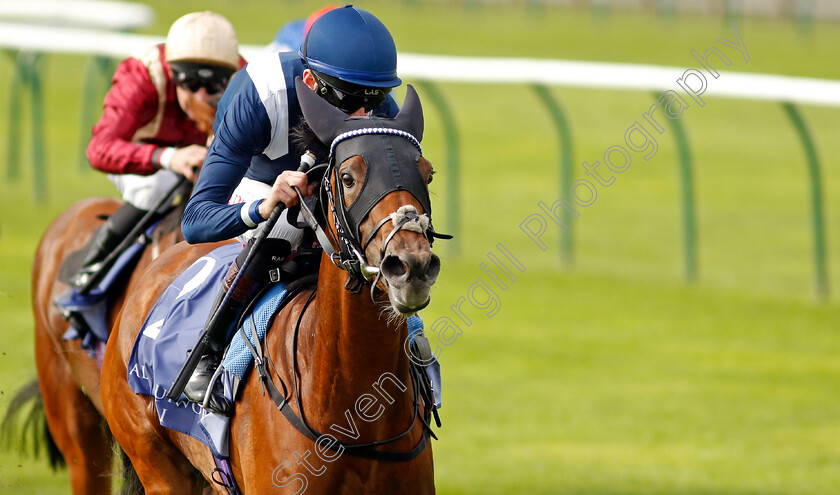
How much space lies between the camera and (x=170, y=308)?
12.9 ft

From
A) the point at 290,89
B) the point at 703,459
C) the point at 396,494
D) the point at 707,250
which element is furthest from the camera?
the point at 707,250

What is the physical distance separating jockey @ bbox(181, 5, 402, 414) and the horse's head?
0.18 meters

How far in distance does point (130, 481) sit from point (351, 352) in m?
1.59

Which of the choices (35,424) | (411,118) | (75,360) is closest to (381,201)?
(411,118)

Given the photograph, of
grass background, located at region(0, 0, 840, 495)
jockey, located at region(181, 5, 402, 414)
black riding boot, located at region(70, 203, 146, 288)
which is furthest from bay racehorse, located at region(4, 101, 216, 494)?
jockey, located at region(181, 5, 402, 414)

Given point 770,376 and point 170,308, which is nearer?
point 170,308

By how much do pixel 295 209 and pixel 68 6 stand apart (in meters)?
13.6

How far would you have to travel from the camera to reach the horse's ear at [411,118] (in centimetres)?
308

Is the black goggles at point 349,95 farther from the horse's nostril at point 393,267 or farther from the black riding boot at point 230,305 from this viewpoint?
the horse's nostril at point 393,267

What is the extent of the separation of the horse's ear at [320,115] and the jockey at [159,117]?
1779 millimetres

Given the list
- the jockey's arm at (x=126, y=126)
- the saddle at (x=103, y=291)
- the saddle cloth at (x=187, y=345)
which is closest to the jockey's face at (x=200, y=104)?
the jockey's arm at (x=126, y=126)

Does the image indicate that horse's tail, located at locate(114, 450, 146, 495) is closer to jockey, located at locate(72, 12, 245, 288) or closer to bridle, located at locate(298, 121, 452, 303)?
jockey, located at locate(72, 12, 245, 288)

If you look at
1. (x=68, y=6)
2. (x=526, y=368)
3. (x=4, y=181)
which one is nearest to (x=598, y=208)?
(x=526, y=368)

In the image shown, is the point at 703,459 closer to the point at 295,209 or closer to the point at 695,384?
the point at 695,384
